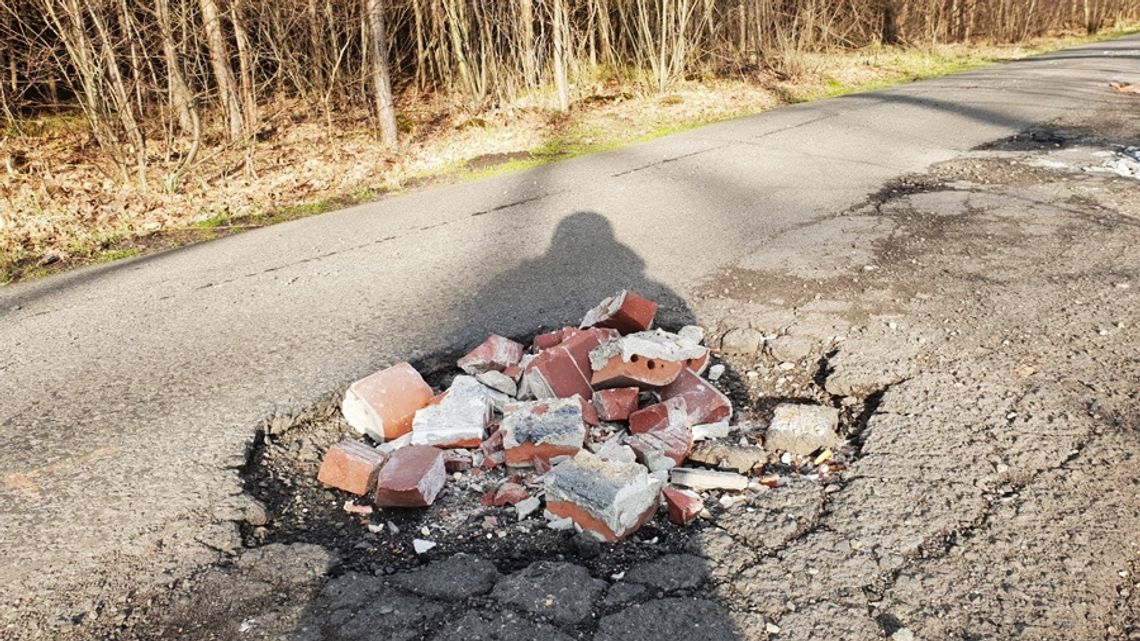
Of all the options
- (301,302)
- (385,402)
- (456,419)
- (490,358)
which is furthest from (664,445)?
(301,302)

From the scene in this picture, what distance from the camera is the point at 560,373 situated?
341 centimetres

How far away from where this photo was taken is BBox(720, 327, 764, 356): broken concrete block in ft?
12.6

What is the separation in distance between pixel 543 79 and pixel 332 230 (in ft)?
21.0

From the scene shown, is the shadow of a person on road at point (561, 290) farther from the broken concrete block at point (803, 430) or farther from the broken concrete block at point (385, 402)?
the broken concrete block at point (803, 430)

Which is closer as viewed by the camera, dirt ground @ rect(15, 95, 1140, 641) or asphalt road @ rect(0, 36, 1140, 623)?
dirt ground @ rect(15, 95, 1140, 641)

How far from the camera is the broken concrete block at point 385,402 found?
3.30 m

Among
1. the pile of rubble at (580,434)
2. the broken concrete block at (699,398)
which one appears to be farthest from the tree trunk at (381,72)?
the broken concrete block at (699,398)

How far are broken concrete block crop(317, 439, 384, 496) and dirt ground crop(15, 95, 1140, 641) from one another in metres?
0.06

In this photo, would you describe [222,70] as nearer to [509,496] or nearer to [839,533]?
[509,496]

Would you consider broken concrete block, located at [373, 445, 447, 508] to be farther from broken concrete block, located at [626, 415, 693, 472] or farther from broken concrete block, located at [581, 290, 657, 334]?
broken concrete block, located at [581, 290, 657, 334]

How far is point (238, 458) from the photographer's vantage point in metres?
3.08

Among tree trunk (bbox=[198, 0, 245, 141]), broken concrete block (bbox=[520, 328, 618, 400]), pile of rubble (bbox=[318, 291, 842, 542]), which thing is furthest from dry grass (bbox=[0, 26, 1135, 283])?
broken concrete block (bbox=[520, 328, 618, 400])

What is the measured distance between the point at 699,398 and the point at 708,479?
1.70 feet

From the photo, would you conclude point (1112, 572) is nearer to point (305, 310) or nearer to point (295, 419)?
point (295, 419)
